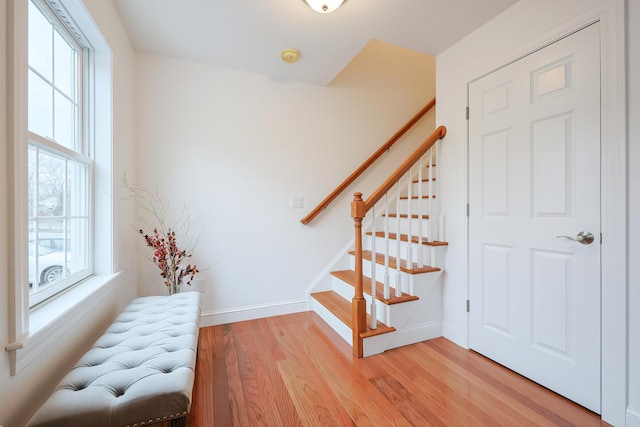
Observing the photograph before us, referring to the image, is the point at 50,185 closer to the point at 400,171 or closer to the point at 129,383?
the point at 129,383

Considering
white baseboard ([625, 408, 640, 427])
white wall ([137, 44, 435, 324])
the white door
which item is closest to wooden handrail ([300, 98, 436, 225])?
white wall ([137, 44, 435, 324])

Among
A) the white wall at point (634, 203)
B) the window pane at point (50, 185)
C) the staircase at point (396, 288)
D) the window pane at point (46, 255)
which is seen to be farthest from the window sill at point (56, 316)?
the white wall at point (634, 203)

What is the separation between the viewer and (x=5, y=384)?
2.76ft

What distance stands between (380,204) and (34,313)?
2.79 m

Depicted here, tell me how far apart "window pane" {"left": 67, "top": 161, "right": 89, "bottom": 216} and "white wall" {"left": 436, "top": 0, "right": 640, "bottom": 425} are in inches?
99.3

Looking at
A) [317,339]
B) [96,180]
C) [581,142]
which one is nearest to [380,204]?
[317,339]

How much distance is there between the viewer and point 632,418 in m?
1.22

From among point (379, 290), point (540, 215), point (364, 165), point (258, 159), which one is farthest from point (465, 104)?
point (258, 159)

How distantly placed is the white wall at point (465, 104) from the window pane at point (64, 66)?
2.53 meters

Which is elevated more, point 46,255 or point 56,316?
point 46,255

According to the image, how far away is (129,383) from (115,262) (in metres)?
1.08

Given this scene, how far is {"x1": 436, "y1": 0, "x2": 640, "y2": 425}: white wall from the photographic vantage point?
128cm

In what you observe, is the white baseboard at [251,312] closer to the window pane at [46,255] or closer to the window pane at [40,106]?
the window pane at [46,255]

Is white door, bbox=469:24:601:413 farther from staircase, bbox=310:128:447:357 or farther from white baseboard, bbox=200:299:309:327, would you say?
white baseboard, bbox=200:299:309:327
